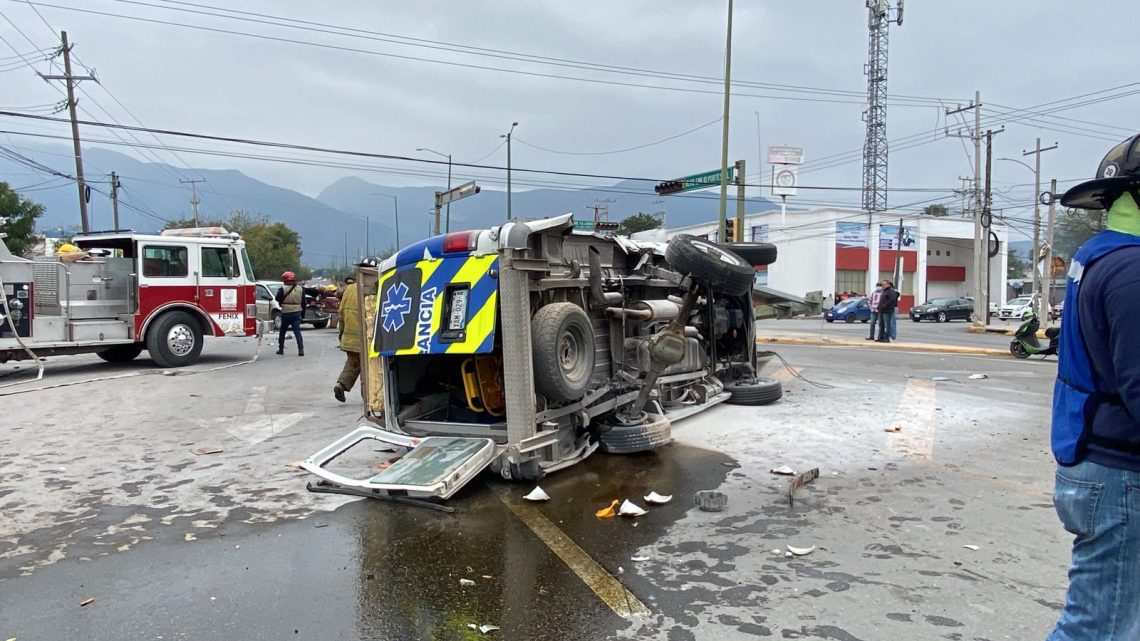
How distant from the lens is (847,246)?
5303cm

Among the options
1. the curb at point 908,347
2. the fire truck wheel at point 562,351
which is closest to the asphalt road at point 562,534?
the fire truck wheel at point 562,351

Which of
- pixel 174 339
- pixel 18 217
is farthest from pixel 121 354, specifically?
pixel 18 217

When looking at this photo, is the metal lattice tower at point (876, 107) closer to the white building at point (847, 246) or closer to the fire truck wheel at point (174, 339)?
the white building at point (847, 246)

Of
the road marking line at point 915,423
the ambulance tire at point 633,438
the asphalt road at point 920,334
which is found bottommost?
the asphalt road at point 920,334

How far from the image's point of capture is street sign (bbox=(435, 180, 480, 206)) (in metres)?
22.3

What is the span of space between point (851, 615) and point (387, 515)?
287cm

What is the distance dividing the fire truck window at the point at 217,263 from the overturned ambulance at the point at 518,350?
863 cm

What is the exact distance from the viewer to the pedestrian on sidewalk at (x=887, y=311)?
1786 cm

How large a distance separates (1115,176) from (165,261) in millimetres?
14227

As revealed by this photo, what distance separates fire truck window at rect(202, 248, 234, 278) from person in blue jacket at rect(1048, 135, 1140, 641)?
14168 mm

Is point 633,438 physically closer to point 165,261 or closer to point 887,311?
point 165,261

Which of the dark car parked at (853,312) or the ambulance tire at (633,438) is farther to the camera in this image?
the dark car parked at (853,312)

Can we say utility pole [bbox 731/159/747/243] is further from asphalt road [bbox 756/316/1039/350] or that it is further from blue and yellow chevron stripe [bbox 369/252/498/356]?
blue and yellow chevron stripe [bbox 369/252/498/356]

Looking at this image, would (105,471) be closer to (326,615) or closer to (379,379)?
(379,379)
